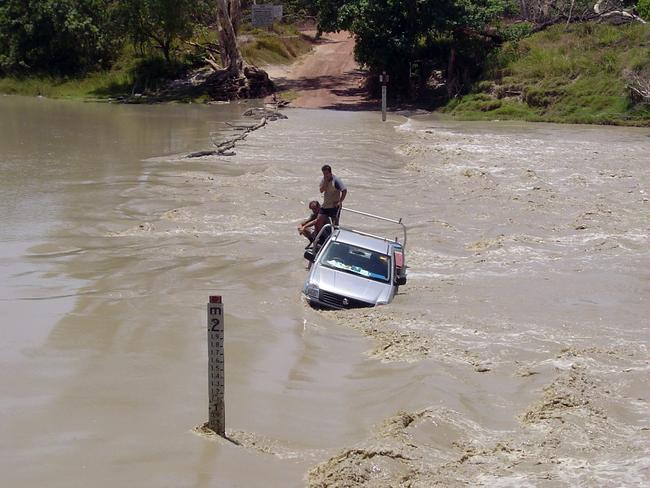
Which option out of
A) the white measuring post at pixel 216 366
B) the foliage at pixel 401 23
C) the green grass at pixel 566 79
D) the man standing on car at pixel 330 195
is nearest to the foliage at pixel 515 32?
the green grass at pixel 566 79

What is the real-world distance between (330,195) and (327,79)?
127 feet

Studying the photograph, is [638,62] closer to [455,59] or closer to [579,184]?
[455,59]

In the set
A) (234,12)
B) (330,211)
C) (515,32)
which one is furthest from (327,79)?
(330,211)

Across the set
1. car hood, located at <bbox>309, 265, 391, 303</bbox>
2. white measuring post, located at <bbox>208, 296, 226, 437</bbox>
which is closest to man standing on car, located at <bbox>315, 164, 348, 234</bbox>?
car hood, located at <bbox>309, 265, 391, 303</bbox>

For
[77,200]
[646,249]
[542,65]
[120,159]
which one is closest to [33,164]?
[120,159]

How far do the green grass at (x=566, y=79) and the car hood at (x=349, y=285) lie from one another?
2640 cm

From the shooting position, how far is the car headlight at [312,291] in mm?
12273

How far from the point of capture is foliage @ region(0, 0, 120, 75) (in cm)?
5269

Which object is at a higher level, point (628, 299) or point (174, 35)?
point (174, 35)

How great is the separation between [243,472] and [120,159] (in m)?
20.3

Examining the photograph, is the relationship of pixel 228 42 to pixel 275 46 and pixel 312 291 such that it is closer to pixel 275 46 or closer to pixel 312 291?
pixel 275 46

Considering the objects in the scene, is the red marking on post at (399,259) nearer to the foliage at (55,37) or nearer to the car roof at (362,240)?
the car roof at (362,240)

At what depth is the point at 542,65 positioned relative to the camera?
41938 mm

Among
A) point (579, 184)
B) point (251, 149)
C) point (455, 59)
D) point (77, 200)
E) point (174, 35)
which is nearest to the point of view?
point (77, 200)
